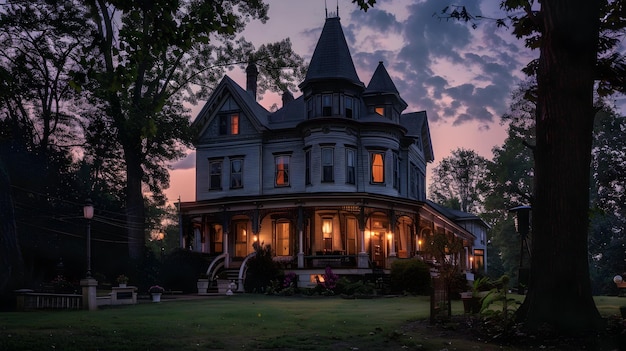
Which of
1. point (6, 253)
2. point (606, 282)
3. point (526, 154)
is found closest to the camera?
point (6, 253)

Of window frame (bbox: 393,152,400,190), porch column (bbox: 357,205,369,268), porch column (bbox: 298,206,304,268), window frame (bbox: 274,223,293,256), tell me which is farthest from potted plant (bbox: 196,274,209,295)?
window frame (bbox: 393,152,400,190)

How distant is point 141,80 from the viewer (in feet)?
114

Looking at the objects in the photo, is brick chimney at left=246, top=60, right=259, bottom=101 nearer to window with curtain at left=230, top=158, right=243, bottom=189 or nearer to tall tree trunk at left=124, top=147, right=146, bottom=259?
window with curtain at left=230, top=158, right=243, bottom=189

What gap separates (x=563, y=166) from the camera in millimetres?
11031

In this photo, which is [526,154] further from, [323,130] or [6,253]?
[6,253]

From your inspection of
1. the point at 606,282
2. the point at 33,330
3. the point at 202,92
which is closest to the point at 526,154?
the point at 606,282

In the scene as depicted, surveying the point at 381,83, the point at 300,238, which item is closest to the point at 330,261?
the point at 300,238

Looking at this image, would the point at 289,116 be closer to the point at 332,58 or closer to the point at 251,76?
the point at 332,58

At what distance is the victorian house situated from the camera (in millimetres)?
35219

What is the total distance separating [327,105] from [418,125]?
8.80 meters

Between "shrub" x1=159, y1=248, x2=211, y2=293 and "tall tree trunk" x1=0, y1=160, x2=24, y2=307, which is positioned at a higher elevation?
"tall tree trunk" x1=0, y1=160, x2=24, y2=307

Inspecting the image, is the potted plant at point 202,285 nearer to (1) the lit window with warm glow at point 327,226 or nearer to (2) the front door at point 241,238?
(2) the front door at point 241,238

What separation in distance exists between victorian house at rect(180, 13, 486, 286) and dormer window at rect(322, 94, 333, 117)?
0.20 ft

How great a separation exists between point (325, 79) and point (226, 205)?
9590 millimetres
